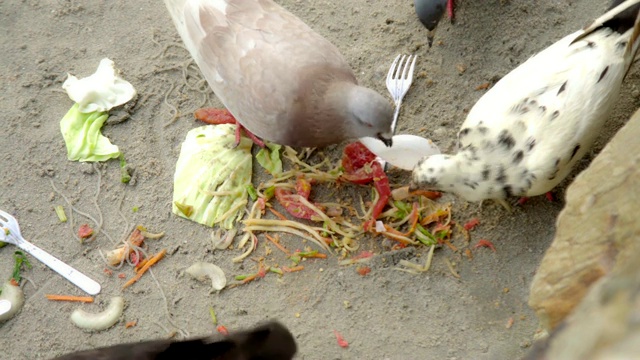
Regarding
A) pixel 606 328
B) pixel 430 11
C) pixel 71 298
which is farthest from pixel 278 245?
pixel 606 328

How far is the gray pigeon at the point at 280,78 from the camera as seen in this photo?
292 cm

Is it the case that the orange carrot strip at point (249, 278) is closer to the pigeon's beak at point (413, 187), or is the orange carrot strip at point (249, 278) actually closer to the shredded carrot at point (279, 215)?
the shredded carrot at point (279, 215)

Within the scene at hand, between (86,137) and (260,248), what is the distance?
1313 millimetres

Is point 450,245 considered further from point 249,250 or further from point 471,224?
point 249,250

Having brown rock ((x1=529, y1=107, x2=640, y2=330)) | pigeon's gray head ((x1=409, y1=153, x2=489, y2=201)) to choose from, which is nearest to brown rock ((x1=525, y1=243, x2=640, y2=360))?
brown rock ((x1=529, y1=107, x2=640, y2=330))

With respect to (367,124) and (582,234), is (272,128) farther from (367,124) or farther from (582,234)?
(582,234)

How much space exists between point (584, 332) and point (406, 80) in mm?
2828

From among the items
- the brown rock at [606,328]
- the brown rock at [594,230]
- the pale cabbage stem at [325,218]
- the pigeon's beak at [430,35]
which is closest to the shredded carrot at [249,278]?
the pale cabbage stem at [325,218]

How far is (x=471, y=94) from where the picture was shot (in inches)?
136

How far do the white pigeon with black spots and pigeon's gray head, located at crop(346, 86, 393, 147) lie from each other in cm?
27

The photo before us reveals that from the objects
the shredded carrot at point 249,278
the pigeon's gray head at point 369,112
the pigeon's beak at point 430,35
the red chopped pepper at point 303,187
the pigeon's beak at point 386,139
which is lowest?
the shredded carrot at point 249,278

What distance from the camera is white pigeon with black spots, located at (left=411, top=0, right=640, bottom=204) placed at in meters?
2.59

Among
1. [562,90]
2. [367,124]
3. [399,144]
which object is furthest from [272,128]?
[562,90]

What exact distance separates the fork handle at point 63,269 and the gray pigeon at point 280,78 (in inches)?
47.3
